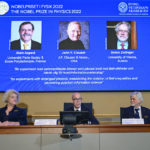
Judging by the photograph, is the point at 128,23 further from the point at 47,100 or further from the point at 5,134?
the point at 5,134

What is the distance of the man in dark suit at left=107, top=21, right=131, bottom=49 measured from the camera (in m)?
5.00

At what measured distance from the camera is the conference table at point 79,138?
2.96 meters

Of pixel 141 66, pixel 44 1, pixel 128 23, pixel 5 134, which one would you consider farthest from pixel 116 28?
pixel 5 134

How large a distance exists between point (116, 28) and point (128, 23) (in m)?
0.25

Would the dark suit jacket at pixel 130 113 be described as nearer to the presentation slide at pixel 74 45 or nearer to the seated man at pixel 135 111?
the seated man at pixel 135 111

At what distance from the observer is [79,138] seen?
2.97 meters

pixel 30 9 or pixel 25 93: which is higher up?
pixel 30 9

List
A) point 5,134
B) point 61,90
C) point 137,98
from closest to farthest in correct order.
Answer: point 5,134 → point 137,98 → point 61,90

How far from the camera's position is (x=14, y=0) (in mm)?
5137

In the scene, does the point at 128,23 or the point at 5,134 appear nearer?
the point at 5,134

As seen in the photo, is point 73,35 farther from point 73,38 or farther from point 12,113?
point 12,113

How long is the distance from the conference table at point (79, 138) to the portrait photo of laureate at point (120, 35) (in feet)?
7.50

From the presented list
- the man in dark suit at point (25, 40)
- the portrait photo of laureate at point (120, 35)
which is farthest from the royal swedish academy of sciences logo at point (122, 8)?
the man in dark suit at point (25, 40)

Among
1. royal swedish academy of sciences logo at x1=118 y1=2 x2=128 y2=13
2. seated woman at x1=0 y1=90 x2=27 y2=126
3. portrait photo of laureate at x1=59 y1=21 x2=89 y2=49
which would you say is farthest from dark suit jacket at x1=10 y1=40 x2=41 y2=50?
royal swedish academy of sciences logo at x1=118 y1=2 x2=128 y2=13
